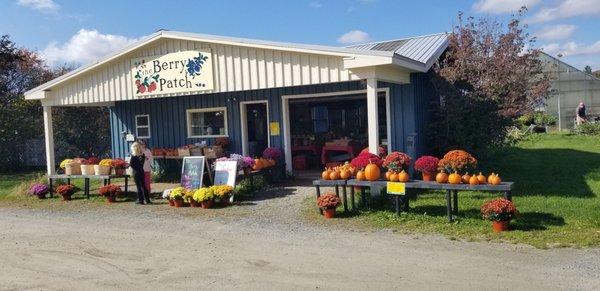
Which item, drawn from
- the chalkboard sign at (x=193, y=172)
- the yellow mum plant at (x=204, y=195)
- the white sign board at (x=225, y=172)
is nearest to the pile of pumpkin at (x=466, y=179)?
the yellow mum plant at (x=204, y=195)

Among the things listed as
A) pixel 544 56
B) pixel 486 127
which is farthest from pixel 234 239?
pixel 544 56

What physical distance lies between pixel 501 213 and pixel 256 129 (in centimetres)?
846

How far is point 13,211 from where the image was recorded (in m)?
11.1

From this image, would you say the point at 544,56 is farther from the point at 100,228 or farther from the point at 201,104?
the point at 100,228

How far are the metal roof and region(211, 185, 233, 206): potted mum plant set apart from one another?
4.24 m

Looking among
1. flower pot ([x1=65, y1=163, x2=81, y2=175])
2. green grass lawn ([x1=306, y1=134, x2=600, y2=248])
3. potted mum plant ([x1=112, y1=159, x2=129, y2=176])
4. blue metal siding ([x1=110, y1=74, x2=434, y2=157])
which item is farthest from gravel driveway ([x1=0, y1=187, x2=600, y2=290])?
blue metal siding ([x1=110, y1=74, x2=434, y2=157])

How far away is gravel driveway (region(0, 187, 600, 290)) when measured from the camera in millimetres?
5461

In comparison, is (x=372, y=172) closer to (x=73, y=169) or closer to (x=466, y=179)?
(x=466, y=179)

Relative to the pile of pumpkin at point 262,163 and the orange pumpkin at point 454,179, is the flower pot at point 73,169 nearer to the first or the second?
the pile of pumpkin at point 262,163

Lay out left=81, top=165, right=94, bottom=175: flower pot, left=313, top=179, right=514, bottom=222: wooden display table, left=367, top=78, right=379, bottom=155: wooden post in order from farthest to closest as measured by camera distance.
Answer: left=81, top=165, right=94, bottom=175: flower pot < left=367, top=78, right=379, bottom=155: wooden post < left=313, top=179, right=514, bottom=222: wooden display table

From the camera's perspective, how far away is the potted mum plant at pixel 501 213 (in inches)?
284

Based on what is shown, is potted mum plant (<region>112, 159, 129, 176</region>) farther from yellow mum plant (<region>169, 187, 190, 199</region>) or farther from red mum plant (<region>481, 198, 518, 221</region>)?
red mum plant (<region>481, 198, 518, 221</region>)

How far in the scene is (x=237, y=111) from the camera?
46.4 ft

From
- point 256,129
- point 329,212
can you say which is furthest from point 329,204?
point 256,129
